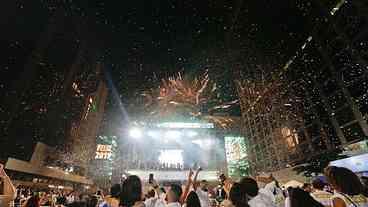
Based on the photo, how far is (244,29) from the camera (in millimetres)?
36406

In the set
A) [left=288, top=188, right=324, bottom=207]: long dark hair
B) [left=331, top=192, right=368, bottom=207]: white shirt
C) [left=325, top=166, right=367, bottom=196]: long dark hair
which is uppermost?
[left=325, top=166, right=367, bottom=196]: long dark hair

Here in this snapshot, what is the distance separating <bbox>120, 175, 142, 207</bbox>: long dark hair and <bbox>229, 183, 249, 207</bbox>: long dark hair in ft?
4.29

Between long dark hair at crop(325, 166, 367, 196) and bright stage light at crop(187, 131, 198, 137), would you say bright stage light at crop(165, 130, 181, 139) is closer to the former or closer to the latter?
bright stage light at crop(187, 131, 198, 137)

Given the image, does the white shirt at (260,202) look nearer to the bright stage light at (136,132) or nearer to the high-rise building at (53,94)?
the high-rise building at (53,94)

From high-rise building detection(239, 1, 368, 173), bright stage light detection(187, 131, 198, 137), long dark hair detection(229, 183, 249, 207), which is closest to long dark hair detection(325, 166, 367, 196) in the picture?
long dark hair detection(229, 183, 249, 207)

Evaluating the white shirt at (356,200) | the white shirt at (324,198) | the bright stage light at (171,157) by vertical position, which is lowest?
the white shirt at (324,198)

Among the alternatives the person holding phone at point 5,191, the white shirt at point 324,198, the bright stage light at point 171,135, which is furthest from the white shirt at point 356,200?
the bright stage light at point 171,135

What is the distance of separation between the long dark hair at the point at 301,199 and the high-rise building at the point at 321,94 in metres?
20.8

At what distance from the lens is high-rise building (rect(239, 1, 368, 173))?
765 inches

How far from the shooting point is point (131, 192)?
115 inches

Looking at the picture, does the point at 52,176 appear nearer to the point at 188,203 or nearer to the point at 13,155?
the point at 13,155

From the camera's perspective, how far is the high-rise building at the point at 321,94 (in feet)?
63.8

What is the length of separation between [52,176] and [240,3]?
36297 mm

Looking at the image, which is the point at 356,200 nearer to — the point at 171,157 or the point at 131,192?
the point at 131,192
